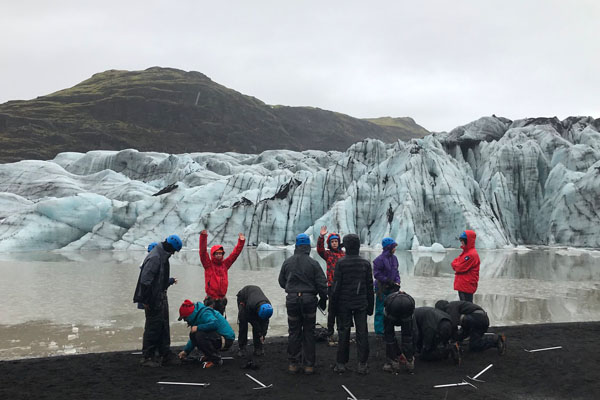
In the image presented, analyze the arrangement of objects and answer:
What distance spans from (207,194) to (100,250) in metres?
9.64

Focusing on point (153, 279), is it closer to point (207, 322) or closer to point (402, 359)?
point (207, 322)

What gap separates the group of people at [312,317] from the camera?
Result: 638 centimetres

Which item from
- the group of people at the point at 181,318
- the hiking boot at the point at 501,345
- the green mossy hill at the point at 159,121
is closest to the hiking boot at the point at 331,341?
the group of people at the point at 181,318

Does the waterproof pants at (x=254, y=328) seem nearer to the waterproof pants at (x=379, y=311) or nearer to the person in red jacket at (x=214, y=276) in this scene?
the person in red jacket at (x=214, y=276)

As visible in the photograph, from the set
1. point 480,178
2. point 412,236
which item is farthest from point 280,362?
point 480,178

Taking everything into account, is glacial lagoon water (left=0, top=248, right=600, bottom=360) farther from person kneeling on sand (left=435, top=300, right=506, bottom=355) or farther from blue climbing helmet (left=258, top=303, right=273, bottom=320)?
person kneeling on sand (left=435, top=300, right=506, bottom=355)

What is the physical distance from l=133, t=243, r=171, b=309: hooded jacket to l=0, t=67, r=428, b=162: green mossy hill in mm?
85262

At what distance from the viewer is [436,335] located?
6.86 meters

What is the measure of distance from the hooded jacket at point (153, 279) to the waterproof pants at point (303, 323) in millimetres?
1836

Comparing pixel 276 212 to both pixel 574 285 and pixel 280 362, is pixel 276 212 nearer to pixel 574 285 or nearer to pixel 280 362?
pixel 574 285

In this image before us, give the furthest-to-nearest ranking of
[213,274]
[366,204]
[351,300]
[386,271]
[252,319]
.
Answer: [366,204] < [386,271] < [213,274] < [252,319] < [351,300]

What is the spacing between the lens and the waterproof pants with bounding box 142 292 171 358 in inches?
261

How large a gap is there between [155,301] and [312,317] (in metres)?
2.20

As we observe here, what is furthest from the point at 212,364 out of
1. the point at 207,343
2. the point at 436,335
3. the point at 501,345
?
the point at 501,345
